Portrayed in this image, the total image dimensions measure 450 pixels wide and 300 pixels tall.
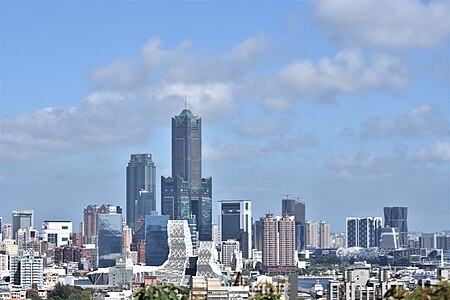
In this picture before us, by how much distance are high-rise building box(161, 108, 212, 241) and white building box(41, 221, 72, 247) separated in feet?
34.1

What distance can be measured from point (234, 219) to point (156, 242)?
22.6m

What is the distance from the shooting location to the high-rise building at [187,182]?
10381cm

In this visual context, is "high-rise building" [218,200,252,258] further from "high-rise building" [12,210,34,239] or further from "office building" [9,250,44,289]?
"office building" [9,250,44,289]

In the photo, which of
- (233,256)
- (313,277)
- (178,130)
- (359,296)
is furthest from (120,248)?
(359,296)

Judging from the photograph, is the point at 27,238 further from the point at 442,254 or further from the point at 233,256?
the point at 442,254

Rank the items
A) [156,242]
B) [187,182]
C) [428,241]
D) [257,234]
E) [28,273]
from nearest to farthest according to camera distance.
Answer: [28,273], [156,242], [257,234], [187,182], [428,241]

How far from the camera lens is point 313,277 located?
275 ft

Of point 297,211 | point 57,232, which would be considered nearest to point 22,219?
point 57,232

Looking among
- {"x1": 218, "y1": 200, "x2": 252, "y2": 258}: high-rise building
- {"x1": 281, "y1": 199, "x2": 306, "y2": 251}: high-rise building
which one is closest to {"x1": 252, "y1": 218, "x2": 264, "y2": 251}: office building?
{"x1": 218, "y1": 200, "x2": 252, "y2": 258}: high-rise building

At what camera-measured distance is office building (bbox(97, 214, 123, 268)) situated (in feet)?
300

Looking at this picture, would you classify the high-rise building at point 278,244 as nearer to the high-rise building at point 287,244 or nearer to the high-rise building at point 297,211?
the high-rise building at point 287,244

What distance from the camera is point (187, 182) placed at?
11069 centimetres

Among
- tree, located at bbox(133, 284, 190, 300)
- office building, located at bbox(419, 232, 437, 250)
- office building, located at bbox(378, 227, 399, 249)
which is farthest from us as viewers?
office building, located at bbox(419, 232, 437, 250)

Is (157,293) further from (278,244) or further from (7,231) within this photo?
(7,231)
